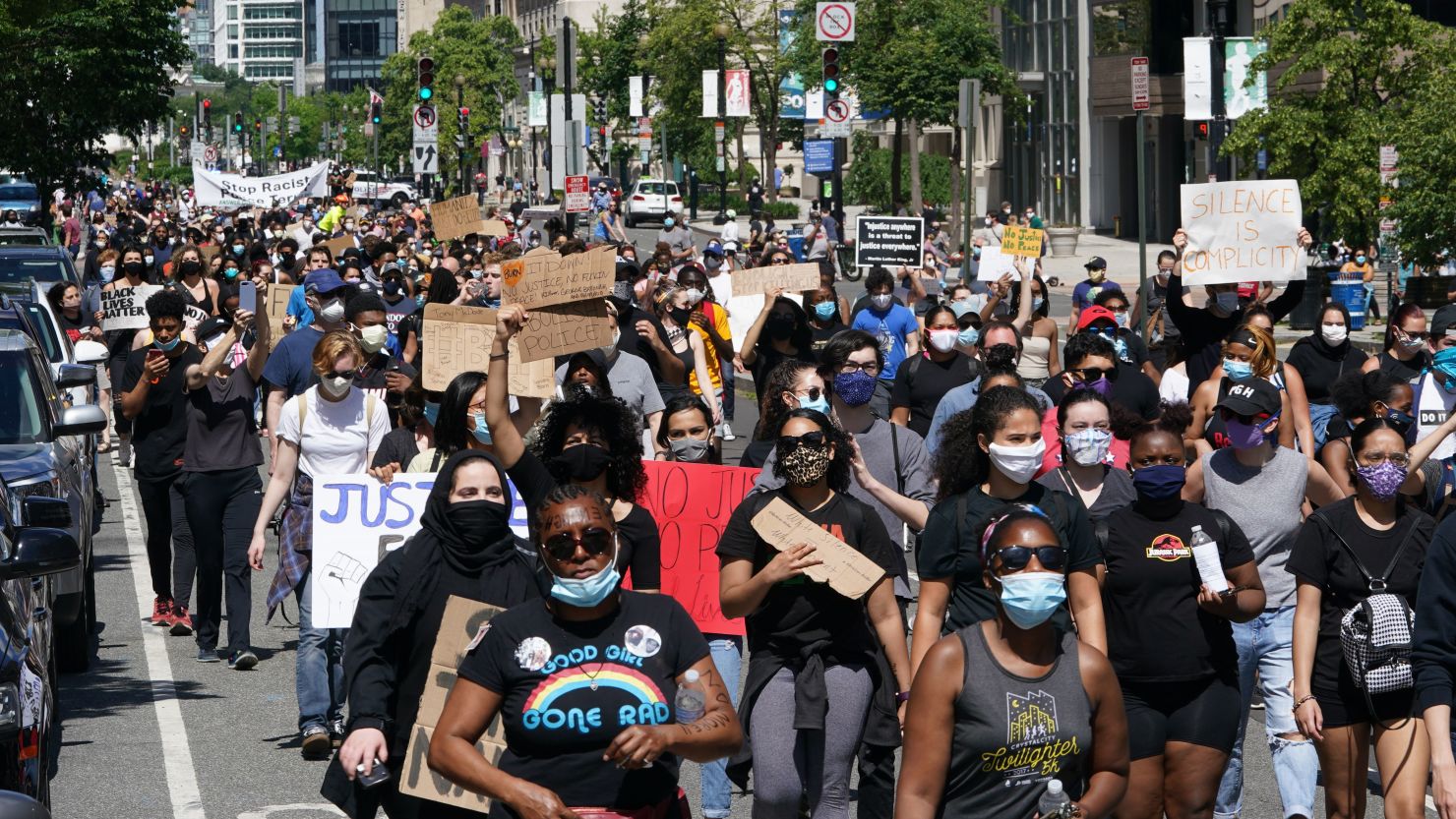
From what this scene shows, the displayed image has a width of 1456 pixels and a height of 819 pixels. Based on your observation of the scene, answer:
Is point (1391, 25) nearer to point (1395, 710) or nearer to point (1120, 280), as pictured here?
point (1120, 280)

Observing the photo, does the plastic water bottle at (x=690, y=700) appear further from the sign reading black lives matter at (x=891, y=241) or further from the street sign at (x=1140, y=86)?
the street sign at (x=1140, y=86)

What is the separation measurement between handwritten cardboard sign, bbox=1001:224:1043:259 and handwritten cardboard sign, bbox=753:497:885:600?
12.6m

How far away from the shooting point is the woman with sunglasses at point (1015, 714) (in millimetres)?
4773

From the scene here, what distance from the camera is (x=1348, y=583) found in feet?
22.7

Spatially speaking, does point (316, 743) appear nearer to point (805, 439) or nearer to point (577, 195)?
point (805, 439)

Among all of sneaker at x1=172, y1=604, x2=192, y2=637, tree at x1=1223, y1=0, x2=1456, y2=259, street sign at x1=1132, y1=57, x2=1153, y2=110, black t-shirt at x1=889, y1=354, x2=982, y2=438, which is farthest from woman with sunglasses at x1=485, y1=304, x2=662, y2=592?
tree at x1=1223, y1=0, x2=1456, y2=259

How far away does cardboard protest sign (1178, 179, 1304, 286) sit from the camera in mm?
14078

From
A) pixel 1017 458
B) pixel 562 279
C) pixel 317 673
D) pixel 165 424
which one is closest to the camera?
pixel 1017 458

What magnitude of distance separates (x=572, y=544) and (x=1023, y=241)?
14721 mm

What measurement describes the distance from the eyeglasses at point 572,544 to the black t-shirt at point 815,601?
1808 mm

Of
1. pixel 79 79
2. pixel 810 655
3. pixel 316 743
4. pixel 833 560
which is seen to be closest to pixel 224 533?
pixel 316 743

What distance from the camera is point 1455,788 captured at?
540 centimetres

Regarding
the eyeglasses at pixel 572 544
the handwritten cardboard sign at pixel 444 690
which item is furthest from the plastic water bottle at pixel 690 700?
the handwritten cardboard sign at pixel 444 690

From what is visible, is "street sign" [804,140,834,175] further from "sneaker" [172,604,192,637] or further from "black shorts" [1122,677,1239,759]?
"black shorts" [1122,677,1239,759]
